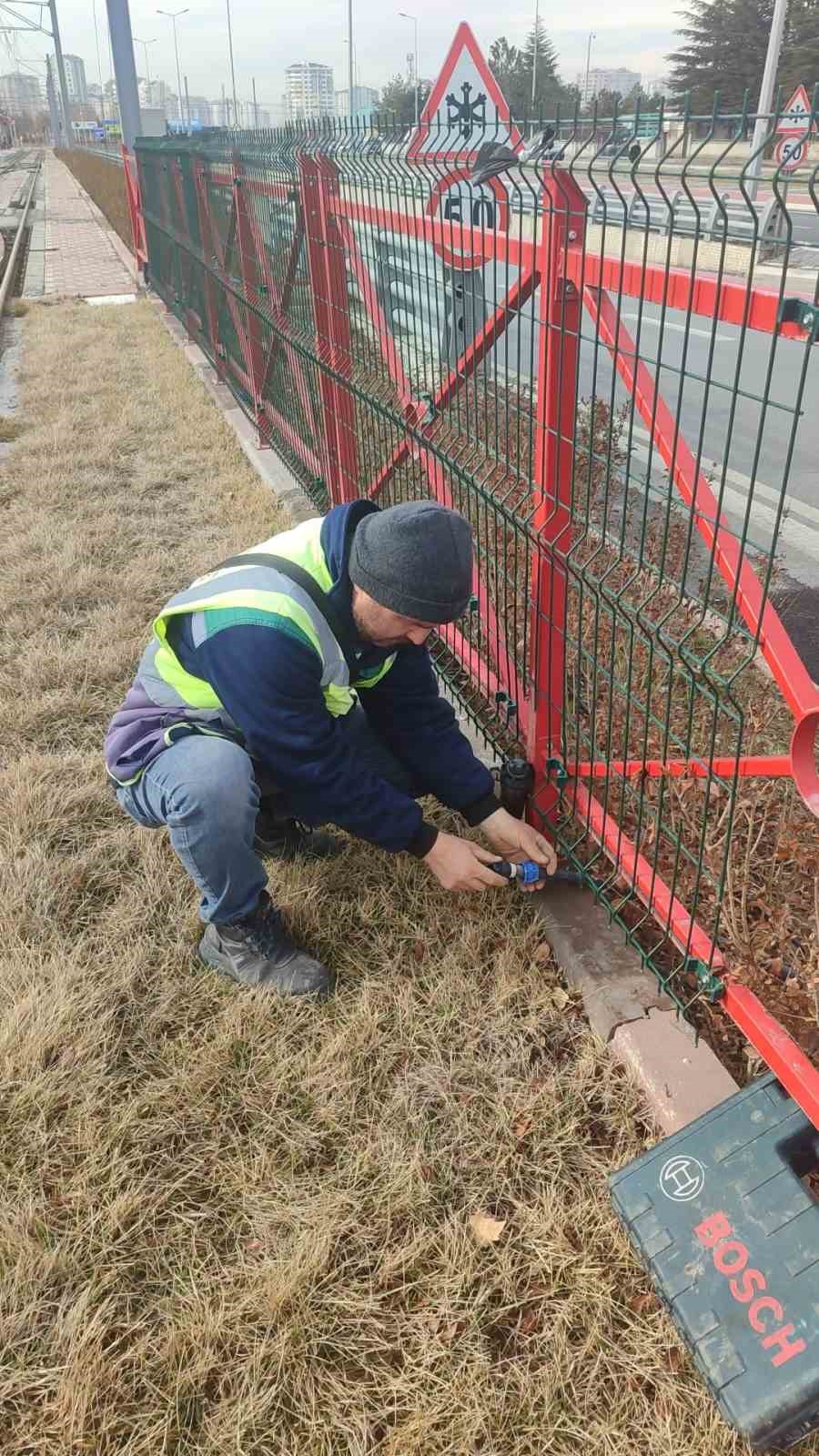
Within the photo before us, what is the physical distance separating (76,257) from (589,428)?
18.6m

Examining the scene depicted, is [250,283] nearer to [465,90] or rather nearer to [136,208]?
[465,90]

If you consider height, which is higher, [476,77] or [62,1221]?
[476,77]

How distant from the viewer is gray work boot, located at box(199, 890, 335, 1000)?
250 centimetres

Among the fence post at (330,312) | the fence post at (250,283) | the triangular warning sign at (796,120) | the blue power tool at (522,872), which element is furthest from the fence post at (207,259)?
the triangular warning sign at (796,120)

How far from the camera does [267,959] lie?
2529mm

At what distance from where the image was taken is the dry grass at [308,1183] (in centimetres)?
174

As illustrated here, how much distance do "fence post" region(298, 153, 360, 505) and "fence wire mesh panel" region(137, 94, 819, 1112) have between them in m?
0.02

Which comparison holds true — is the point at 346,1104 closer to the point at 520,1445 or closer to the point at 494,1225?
the point at 494,1225

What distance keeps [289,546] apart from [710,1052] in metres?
1.50

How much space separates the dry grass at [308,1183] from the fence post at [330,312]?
2.16m

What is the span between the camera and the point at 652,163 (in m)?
1.94

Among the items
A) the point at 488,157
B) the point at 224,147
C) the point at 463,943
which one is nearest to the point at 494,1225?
the point at 463,943

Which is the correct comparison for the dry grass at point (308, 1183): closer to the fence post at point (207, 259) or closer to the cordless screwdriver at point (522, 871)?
the cordless screwdriver at point (522, 871)

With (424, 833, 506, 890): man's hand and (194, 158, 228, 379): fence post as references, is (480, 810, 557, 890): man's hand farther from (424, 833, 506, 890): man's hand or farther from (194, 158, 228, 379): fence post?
(194, 158, 228, 379): fence post
